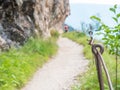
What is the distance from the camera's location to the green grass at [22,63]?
9.06 meters

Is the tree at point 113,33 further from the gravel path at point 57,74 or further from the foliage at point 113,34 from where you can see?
the gravel path at point 57,74

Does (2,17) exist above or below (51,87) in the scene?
above

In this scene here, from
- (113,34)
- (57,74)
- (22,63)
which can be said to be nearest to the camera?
(113,34)

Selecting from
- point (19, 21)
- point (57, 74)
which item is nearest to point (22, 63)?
point (57, 74)

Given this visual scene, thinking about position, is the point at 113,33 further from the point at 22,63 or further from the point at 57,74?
the point at 57,74

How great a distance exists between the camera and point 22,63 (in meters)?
11.1

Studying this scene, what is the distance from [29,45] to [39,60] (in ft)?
5.67

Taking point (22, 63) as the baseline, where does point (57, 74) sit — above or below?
below

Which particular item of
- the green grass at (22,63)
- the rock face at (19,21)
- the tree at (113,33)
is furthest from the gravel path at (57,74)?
the tree at (113,33)


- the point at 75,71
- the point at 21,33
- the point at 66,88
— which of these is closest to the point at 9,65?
the point at 66,88

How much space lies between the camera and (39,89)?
942 centimetres

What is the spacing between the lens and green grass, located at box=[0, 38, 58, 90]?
906 centimetres

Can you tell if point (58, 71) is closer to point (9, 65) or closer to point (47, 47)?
point (9, 65)

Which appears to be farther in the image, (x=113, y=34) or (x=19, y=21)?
(x=19, y=21)
